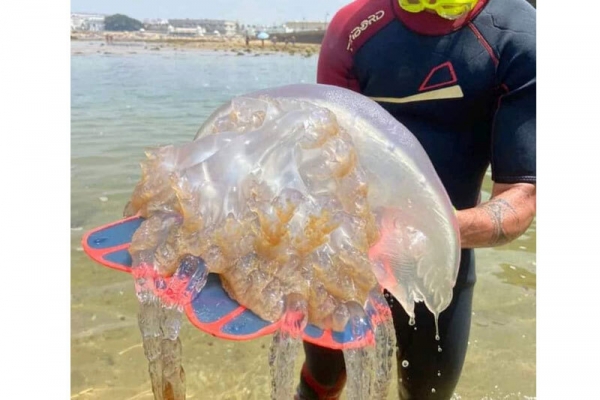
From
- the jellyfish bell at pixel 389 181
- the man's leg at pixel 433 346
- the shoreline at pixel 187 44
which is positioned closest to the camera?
the jellyfish bell at pixel 389 181

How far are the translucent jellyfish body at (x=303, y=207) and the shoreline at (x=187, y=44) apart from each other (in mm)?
8816

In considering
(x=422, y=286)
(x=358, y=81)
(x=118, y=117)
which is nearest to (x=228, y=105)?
(x=422, y=286)

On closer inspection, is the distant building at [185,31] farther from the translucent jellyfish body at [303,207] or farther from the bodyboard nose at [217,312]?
the bodyboard nose at [217,312]

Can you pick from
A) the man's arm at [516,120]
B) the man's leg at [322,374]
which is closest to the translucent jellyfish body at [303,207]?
the man's arm at [516,120]

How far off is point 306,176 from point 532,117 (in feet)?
3.14

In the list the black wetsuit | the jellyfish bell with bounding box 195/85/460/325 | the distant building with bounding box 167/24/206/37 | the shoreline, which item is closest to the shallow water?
the black wetsuit

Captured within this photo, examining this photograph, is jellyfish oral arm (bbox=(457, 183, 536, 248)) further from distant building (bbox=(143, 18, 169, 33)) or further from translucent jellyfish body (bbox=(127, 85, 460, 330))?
distant building (bbox=(143, 18, 169, 33))

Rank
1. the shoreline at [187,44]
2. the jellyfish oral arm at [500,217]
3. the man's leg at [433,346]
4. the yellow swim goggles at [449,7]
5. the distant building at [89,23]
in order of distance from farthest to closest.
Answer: the shoreline at [187,44] → the distant building at [89,23] → the man's leg at [433,346] → the yellow swim goggles at [449,7] → the jellyfish oral arm at [500,217]

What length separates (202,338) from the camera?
3416 mm

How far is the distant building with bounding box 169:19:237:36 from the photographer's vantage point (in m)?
10.5

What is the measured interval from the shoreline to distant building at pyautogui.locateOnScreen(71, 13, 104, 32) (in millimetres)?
428

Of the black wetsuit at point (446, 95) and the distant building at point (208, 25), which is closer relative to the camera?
the black wetsuit at point (446, 95)

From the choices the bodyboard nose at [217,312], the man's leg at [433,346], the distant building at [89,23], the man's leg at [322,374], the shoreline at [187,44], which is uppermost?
the distant building at [89,23]

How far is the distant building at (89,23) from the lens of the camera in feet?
26.0
